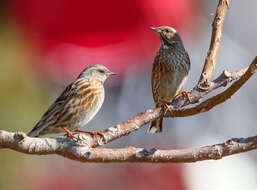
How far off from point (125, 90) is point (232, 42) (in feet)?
7.15

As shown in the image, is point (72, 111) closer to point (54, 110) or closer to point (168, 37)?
point (54, 110)

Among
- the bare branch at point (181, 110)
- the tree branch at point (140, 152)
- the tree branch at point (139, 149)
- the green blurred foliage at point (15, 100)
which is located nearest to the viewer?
the tree branch at point (139, 149)

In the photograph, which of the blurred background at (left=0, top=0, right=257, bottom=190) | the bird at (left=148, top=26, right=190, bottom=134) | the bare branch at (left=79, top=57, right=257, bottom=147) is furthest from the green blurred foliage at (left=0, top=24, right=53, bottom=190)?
the bare branch at (left=79, top=57, right=257, bottom=147)

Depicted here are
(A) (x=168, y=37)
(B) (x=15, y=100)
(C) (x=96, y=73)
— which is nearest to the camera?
(C) (x=96, y=73)

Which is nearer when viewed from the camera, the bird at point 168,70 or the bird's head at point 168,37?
the bird at point 168,70

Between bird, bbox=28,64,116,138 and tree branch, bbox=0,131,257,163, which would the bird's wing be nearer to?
bird, bbox=28,64,116,138

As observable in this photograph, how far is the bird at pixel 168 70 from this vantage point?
17.8 feet

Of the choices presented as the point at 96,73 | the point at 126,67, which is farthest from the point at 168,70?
the point at 126,67

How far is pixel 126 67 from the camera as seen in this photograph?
10.0m

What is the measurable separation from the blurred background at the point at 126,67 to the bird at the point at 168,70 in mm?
2942

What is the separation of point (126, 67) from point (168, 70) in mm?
4607

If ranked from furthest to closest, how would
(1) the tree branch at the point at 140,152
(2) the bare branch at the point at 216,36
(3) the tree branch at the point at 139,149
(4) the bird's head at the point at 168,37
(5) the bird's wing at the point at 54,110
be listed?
(4) the bird's head at the point at 168,37 < (5) the bird's wing at the point at 54,110 < (2) the bare branch at the point at 216,36 < (1) the tree branch at the point at 140,152 < (3) the tree branch at the point at 139,149

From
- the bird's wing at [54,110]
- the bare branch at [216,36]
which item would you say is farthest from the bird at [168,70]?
the bare branch at [216,36]

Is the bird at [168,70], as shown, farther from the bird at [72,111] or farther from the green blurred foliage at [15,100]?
the green blurred foliage at [15,100]
